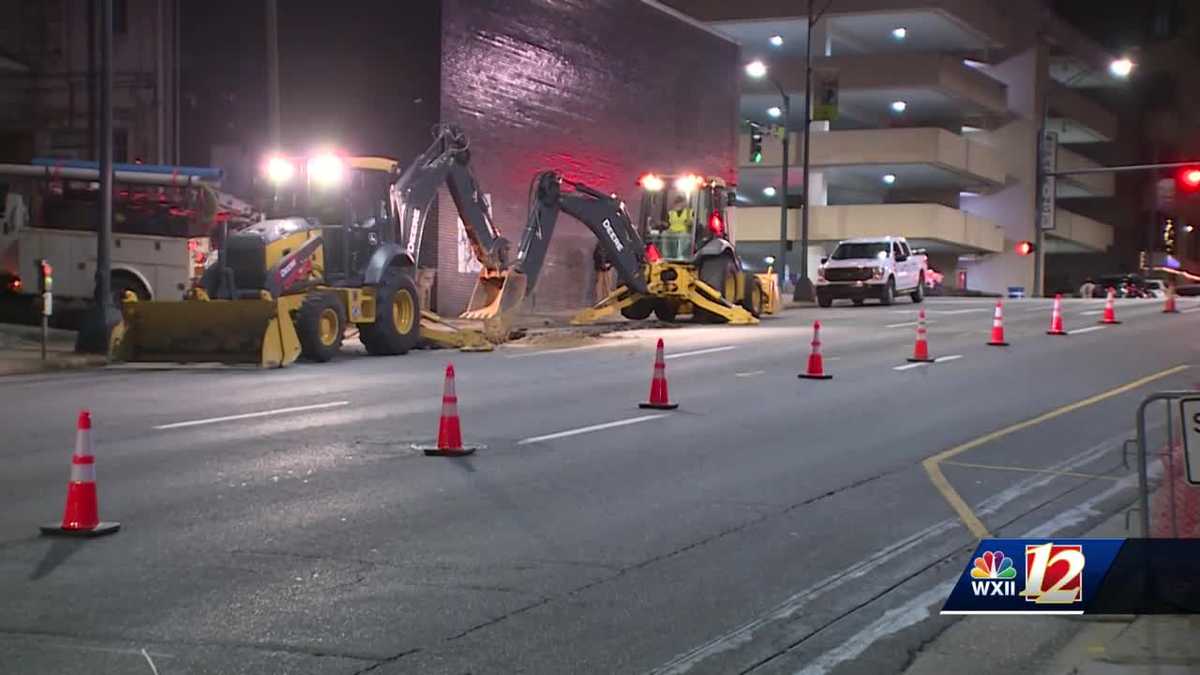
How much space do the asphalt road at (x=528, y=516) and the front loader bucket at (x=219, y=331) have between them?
4.27 ft

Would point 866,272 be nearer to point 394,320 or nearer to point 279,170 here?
point 394,320

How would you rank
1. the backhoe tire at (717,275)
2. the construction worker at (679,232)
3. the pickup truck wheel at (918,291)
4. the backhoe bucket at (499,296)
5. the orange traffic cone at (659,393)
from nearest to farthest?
the orange traffic cone at (659,393) < the backhoe bucket at (499,296) < the construction worker at (679,232) < the backhoe tire at (717,275) < the pickup truck wheel at (918,291)

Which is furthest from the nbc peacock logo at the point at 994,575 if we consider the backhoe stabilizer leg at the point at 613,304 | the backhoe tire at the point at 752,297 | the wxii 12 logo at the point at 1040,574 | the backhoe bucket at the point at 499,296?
the backhoe tire at the point at 752,297

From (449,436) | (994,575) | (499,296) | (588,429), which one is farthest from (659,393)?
(499,296)

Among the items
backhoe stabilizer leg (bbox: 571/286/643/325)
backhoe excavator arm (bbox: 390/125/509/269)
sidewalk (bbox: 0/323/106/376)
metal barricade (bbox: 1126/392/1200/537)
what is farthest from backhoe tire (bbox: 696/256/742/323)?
metal barricade (bbox: 1126/392/1200/537)

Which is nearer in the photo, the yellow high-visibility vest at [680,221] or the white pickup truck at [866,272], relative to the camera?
the yellow high-visibility vest at [680,221]

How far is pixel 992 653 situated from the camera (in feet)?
20.3

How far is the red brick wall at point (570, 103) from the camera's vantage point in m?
35.5

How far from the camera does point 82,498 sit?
8.46m

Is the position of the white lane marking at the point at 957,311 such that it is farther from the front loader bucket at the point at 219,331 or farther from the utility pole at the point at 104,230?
the utility pole at the point at 104,230

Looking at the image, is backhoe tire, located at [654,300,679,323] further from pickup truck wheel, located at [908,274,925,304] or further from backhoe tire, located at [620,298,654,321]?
pickup truck wheel, located at [908,274,925,304]

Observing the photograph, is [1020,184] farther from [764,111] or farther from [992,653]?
[992,653]

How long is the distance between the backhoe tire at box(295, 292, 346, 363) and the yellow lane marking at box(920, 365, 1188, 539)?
10971 millimetres

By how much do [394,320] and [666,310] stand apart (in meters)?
11.1
